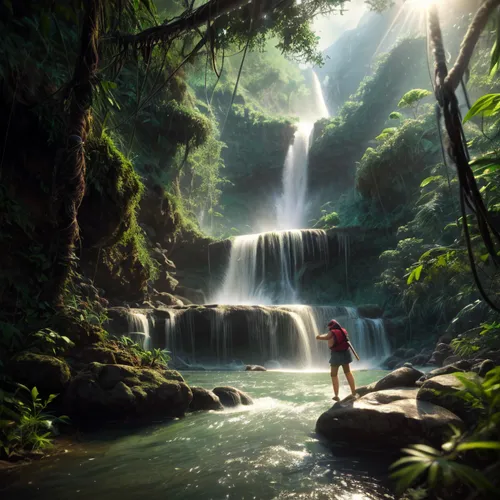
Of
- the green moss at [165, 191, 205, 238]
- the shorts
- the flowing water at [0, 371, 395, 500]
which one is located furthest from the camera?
the green moss at [165, 191, 205, 238]

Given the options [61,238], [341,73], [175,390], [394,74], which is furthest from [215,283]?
[341,73]

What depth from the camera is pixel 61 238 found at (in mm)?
5062

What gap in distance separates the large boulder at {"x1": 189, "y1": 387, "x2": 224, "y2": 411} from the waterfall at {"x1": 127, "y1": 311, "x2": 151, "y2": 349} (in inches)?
260

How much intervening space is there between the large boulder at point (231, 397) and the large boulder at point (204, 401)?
0.25 meters

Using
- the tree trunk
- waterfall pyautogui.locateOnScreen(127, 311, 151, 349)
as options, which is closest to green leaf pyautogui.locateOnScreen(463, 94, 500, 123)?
the tree trunk

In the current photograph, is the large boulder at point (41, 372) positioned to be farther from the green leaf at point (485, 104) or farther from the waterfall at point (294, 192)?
the waterfall at point (294, 192)

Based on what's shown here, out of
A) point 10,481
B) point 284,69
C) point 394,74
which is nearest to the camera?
point 10,481

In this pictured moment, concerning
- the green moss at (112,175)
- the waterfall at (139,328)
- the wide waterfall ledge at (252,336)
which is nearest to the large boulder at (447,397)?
the green moss at (112,175)

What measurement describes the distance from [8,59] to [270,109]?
6103cm

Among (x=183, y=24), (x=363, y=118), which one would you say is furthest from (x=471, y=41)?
(x=363, y=118)

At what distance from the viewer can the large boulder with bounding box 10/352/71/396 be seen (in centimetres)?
506

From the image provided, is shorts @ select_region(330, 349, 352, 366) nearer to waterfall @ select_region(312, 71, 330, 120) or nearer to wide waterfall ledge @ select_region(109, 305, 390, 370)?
wide waterfall ledge @ select_region(109, 305, 390, 370)

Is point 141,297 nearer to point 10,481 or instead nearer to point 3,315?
point 3,315

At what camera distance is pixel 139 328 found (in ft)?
46.0
